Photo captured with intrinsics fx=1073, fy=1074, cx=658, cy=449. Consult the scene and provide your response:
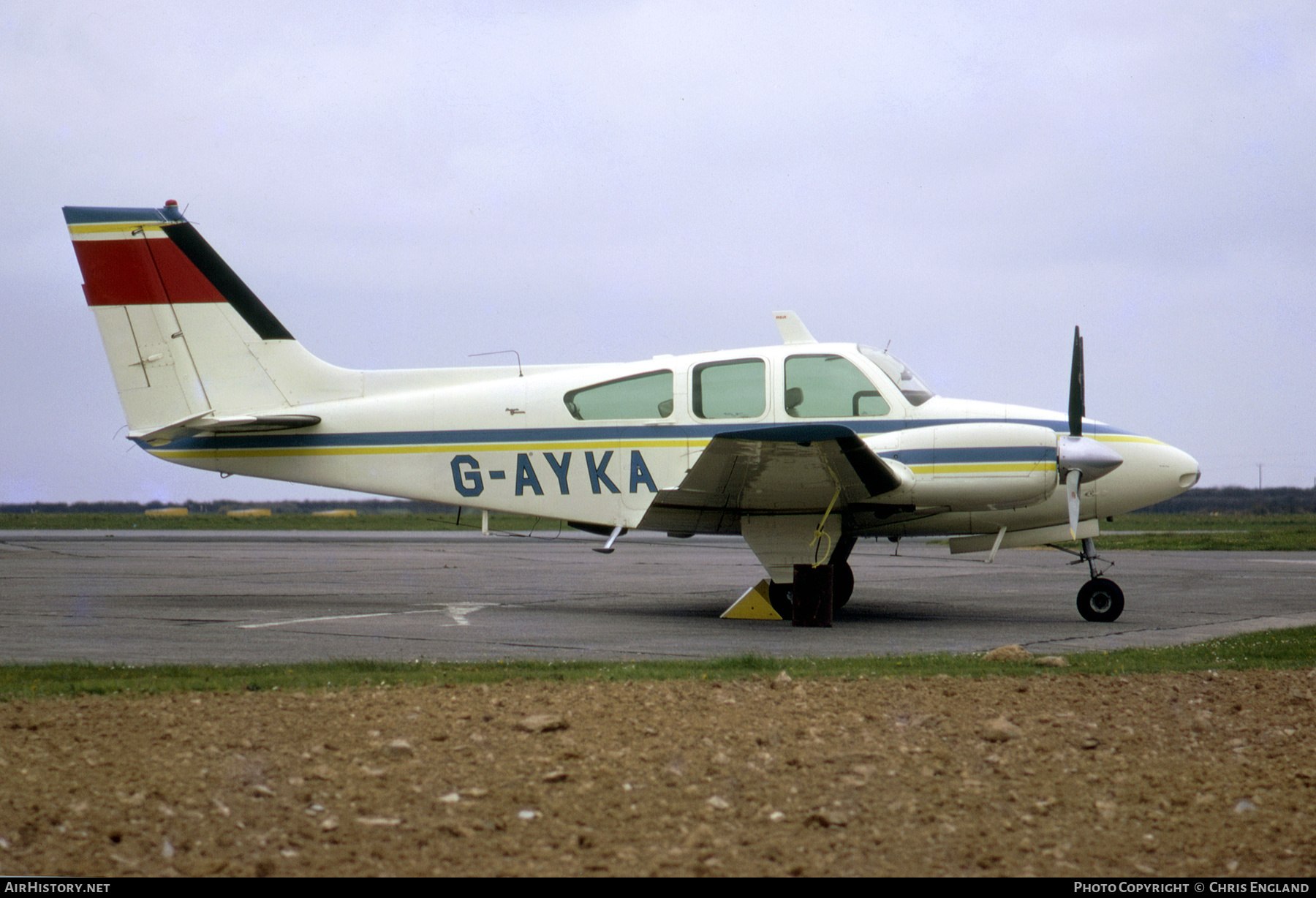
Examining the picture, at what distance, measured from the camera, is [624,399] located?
1184 cm

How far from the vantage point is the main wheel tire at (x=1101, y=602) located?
10844 millimetres

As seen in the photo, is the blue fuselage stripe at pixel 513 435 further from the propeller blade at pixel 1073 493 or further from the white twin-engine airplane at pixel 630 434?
the propeller blade at pixel 1073 493

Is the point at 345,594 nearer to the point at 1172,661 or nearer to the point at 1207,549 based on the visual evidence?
the point at 1172,661

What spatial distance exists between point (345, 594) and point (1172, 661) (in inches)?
374

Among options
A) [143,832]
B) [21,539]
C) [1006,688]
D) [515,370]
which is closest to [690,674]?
[1006,688]

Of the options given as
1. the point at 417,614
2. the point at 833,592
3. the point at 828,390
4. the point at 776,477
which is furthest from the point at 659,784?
the point at 828,390

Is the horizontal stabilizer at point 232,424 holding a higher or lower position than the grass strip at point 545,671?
higher

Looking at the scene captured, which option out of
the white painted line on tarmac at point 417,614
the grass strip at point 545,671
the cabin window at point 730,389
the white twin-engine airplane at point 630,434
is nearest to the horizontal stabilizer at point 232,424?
the white twin-engine airplane at point 630,434

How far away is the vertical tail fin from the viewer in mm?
12688

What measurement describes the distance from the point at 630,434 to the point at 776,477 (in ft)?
6.57

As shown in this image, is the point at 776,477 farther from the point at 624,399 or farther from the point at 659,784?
the point at 659,784

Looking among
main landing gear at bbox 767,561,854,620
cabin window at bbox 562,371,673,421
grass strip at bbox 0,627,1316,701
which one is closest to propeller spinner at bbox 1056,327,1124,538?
main landing gear at bbox 767,561,854,620

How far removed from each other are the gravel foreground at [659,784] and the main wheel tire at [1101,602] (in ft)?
16.1

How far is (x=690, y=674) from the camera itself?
22.3 feet
